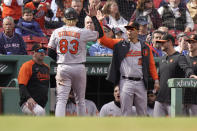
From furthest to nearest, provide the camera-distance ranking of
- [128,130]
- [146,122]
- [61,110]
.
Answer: [61,110] < [146,122] < [128,130]

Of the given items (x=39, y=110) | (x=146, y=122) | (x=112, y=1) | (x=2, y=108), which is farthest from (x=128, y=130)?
(x=112, y=1)

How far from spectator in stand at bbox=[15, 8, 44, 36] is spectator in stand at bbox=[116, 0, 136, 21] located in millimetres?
1974

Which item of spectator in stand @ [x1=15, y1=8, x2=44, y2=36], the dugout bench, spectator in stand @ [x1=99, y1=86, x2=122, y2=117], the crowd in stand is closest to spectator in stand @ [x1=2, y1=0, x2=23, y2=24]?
the crowd in stand

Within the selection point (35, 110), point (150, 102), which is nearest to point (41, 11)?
point (150, 102)

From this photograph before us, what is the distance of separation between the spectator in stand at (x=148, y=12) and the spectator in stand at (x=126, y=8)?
10cm

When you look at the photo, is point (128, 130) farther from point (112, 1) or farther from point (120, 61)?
point (112, 1)

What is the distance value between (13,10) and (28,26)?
585 mm

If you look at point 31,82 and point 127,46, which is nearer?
point 127,46

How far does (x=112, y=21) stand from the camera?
1109 centimetres

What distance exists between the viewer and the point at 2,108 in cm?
912

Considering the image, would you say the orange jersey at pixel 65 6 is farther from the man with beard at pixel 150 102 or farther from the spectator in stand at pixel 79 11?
the man with beard at pixel 150 102

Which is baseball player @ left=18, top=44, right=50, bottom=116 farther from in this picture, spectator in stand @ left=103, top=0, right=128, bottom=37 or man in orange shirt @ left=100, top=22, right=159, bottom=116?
spectator in stand @ left=103, top=0, right=128, bottom=37

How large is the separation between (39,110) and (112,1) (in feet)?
12.6

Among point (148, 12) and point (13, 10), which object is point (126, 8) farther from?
point (13, 10)
